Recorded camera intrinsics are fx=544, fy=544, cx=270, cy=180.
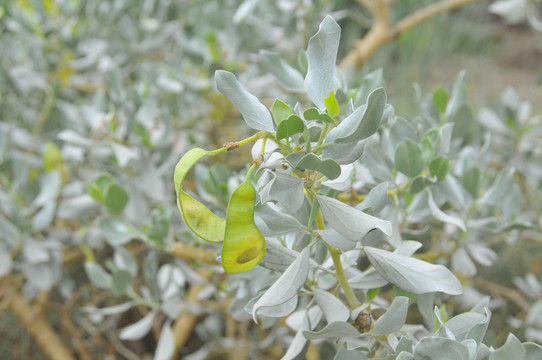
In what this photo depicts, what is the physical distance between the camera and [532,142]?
1.02 metres

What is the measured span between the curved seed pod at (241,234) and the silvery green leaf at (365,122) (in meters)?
0.08

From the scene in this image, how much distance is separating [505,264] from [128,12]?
112 cm

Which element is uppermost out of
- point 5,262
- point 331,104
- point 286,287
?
point 331,104

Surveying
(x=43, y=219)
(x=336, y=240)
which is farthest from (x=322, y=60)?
(x=43, y=219)

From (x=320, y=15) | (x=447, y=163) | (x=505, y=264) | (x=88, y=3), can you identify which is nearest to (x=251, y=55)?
(x=320, y=15)

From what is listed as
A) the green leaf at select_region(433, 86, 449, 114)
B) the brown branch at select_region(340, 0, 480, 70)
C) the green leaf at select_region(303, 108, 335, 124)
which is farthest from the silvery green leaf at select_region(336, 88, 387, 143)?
the brown branch at select_region(340, 0, 480, 70)

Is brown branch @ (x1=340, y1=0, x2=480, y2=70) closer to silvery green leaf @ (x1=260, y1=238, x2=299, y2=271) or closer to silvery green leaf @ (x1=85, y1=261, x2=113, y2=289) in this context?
silvery green leaf @ (x1=85, y1=261, x2=113, y2=289)

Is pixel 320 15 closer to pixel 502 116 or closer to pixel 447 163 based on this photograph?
pixel 502 116

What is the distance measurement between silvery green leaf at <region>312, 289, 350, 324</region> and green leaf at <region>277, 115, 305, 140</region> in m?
0.16

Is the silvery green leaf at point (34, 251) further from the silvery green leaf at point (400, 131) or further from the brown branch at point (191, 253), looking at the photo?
the silvery green leaf at point (400, 131)

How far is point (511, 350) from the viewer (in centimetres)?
40

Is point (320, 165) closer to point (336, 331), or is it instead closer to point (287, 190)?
point (287, 190)

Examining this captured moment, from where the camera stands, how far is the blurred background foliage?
84 cm

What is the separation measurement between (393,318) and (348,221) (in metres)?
0.09
